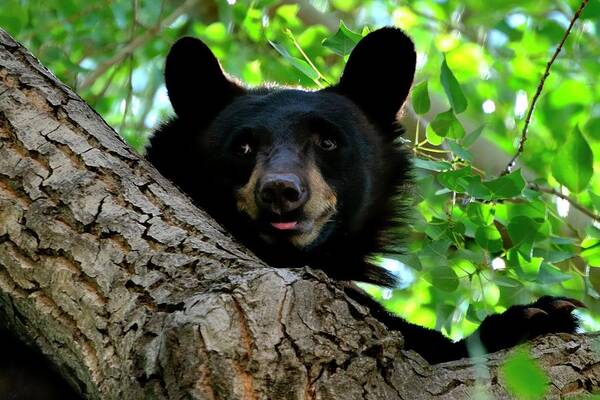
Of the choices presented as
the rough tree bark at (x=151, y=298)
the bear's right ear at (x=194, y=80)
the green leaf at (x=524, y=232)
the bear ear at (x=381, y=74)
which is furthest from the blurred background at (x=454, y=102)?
the rough tree bark at (x=151, y=298)

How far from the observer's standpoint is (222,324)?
2998 millimetres

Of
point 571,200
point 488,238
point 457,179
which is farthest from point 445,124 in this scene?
point 571,200

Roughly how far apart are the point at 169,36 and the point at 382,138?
12.7 feet

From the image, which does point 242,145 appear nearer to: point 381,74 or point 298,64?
point 298,64

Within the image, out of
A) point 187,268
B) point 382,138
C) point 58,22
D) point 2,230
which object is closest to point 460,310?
point 382,138

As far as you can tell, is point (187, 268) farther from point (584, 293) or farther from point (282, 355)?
point (584, 293)

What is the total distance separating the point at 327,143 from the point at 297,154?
1.23 feet

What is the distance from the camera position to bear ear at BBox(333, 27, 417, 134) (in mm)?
5938

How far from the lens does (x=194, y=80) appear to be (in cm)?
589

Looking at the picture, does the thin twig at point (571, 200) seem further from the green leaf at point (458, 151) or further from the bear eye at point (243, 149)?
the bear eye at point (243, 149)

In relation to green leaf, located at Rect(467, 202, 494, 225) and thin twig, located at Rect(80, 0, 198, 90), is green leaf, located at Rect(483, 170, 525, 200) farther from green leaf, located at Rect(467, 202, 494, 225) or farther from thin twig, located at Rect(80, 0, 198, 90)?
thin twig, located at Rect(80, 0, 198, 90)

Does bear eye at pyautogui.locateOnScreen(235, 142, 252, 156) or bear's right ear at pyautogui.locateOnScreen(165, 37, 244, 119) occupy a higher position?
bear's right ear at pyautogui.locateOnScreen(165, 37, 244, 119)

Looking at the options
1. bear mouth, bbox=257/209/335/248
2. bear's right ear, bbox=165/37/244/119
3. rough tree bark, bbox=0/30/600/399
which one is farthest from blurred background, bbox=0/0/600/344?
rough tree bark, bbox=0/30/600/399

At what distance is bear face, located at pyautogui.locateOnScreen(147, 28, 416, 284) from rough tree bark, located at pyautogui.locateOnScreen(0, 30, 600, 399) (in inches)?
37.5
